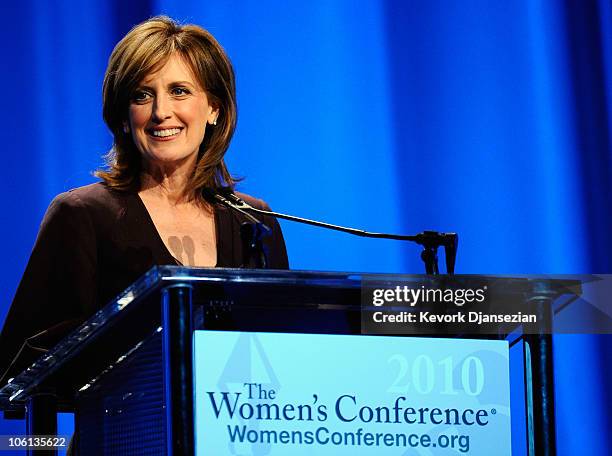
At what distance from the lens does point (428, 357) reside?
146 centimetres

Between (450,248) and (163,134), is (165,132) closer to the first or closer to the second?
(163,134)

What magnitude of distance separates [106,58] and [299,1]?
593 mm

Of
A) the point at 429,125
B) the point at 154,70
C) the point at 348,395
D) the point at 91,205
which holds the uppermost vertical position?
the point at 429,125

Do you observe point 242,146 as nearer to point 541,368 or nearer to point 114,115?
point 114,115

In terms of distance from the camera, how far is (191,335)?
134 cm

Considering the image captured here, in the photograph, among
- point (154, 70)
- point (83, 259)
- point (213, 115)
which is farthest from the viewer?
point (213, 115)

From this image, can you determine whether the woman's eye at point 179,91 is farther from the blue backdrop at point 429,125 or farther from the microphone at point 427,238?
the blue backdrop at point 429,125

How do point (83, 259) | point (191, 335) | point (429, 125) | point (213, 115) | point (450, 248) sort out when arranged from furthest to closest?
point (429, 125), point (213, 115), point (83, 259), point (450, 248), point (191, 335)

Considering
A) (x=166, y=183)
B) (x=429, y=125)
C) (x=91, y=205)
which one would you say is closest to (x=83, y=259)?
(x=91, y=205)

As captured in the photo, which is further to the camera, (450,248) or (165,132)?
(165,132)

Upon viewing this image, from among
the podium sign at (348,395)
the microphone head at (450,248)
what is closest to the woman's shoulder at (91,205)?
the microphone head at (450,248)

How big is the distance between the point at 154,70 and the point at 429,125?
4.07 feet

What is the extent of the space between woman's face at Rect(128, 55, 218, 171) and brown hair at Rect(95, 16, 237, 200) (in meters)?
0.02

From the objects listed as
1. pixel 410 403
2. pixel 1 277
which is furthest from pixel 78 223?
pixel 410 403
